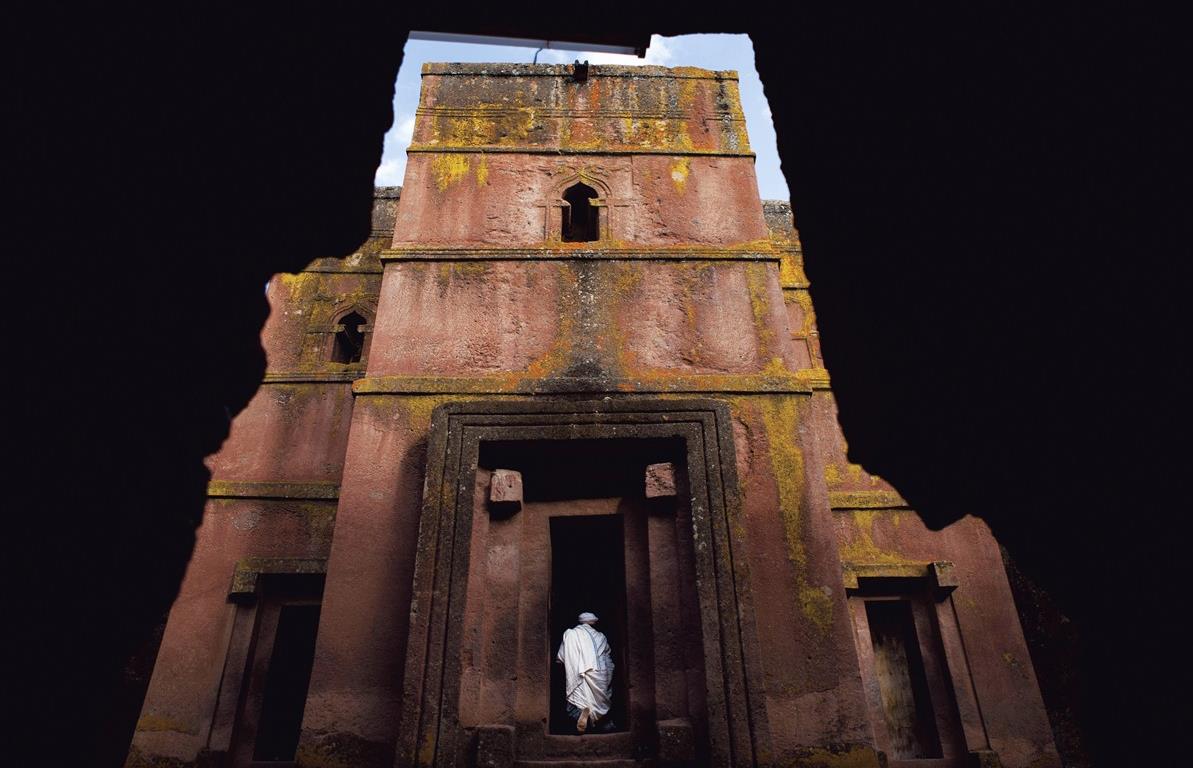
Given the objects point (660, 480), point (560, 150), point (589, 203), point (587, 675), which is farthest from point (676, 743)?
point (560, 150)

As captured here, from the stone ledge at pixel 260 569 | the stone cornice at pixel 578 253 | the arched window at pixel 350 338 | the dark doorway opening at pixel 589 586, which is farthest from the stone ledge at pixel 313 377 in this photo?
the dark doorway opening at pixel 589 586

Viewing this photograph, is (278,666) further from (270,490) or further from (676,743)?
(676,743)

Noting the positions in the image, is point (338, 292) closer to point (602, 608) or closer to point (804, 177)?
point (602, 608)

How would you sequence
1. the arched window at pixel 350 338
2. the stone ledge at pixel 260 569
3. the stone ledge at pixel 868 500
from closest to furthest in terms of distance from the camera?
the stone ledge at pixel 260 569
the stone ledge at pixel 868 500
the arched window at pixel 350 338

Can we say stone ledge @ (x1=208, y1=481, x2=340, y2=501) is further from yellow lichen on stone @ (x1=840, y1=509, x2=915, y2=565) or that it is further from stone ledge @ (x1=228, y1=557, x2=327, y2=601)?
yellow lichen on stone @ (x1=840, y1=509, x2=915, y2=565)

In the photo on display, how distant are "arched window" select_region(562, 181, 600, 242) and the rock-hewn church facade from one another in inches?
1.3

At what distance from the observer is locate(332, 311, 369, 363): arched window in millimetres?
8711

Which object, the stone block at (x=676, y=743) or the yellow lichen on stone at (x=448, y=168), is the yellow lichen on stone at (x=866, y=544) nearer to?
the stone block at (x=676, y=743)

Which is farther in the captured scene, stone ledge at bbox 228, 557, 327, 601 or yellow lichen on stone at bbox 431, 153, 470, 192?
yellow lichen on stone at bbox 431, 153, 470, 192

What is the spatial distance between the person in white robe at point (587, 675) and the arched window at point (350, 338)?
16.3 ft

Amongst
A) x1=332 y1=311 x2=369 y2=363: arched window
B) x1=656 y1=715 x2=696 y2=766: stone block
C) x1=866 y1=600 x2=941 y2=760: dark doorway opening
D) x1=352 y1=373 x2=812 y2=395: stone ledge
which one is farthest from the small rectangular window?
x1=866 y1=600 x2=941 y2=760: dark doorway opening

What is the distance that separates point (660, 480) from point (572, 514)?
0.73 meters

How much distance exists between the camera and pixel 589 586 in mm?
7328

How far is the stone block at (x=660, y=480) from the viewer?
503 cm
